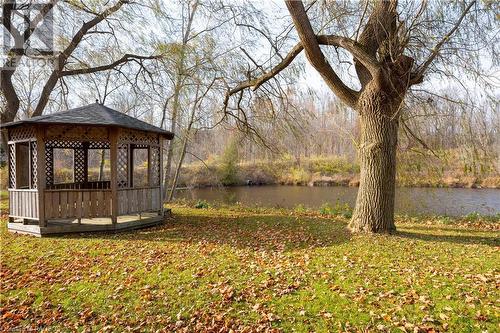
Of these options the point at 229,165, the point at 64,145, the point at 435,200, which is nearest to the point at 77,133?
the point at 64,145

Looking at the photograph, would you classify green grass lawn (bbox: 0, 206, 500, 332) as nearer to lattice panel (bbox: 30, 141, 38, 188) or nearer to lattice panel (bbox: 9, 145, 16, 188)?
lattice panel (bbox: 30, 141, 38, 188)

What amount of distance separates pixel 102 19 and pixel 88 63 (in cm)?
218

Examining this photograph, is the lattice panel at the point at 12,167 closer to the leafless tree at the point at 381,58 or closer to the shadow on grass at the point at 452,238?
the leafless tree at the point at 381,58

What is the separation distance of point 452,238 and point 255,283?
5184 millimetres

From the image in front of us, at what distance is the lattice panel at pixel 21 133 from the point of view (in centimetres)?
828

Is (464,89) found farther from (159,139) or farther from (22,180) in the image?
(22,180)

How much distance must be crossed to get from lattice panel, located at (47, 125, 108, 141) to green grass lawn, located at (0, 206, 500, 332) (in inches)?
96.0

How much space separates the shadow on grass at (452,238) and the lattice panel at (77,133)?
751cm

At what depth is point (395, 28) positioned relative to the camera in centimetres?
711

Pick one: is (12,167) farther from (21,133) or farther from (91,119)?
(91,119)

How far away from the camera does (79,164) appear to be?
11.5 metres

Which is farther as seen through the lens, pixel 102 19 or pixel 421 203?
pixel 421 203

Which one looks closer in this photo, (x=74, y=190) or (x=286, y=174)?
(x=74, y=190)

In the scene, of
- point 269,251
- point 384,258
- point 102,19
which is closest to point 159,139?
point 269,251
